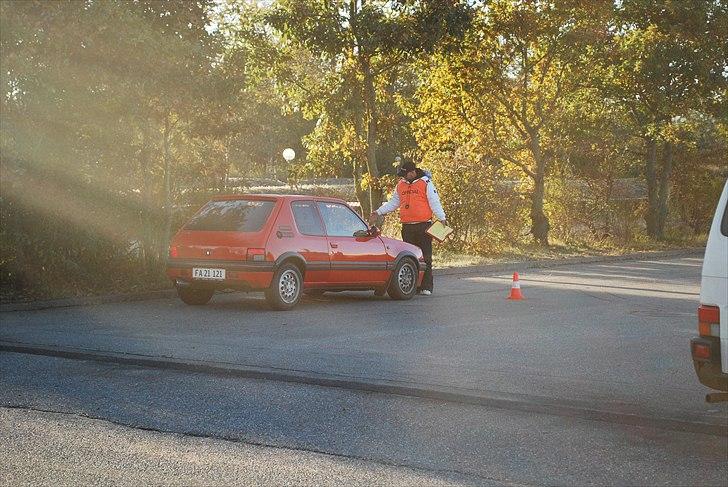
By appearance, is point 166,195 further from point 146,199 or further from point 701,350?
point 701,350

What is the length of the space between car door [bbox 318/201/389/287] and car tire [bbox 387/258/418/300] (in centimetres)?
21

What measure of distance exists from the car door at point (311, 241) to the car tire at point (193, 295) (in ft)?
4.55

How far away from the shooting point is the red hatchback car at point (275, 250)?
1351cm

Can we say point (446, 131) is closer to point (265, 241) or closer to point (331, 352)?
point (265, 241)

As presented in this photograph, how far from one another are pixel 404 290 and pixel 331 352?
582cm

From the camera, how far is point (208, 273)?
536 inches

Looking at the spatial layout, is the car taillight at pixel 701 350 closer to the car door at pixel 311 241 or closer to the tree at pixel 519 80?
the car door at pixel 311 241

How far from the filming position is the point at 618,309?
46.8 feet

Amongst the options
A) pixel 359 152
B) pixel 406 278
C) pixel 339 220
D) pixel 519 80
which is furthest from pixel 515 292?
pixel 519 80

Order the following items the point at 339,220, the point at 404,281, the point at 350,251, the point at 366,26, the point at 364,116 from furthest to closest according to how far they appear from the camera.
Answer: the point at 364,116 < the point at 366,26 < the point at 404,281 < the point at 339,220 < the point at 350,251

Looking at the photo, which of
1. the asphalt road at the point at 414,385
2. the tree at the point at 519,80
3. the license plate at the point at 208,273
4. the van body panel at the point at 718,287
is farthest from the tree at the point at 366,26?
the van body panel at the point at 718,287

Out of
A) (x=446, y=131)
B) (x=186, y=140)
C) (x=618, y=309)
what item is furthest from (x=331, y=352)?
(x=446, y=131)

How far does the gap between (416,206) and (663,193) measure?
21.2m

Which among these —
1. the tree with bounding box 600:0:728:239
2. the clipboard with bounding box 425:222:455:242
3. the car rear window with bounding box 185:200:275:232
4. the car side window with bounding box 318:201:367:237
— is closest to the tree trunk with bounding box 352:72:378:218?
the tree with bounding box 600:0:728:239
